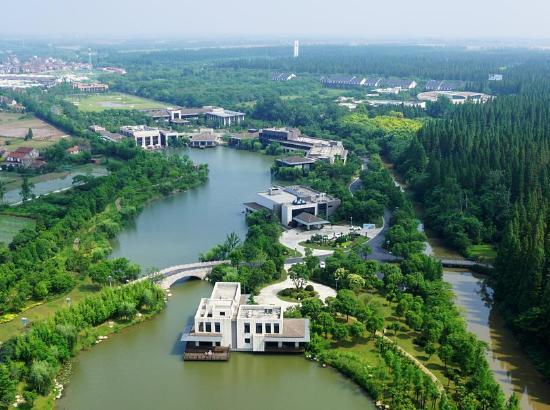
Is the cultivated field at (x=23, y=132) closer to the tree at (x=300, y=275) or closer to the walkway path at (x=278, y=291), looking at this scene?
the walkway path at (x=278, y=291)

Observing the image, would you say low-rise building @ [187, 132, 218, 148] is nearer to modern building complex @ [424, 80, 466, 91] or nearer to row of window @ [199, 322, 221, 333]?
row of window @ [199, 322, 221, 333]

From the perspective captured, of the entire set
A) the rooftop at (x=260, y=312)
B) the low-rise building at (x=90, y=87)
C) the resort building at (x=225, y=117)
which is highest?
the low-rise building at (x=90, y=87)

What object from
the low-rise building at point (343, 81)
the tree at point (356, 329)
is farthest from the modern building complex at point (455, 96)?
the tree at point (356, 329)

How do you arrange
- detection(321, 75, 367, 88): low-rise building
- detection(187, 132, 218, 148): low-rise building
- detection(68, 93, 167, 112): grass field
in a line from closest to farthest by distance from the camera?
detection(187, 132, 218, 148): low-rise building → detection(68, 93, 167, 112): grass field → detection(321, 75, 367, 88): low-rise building

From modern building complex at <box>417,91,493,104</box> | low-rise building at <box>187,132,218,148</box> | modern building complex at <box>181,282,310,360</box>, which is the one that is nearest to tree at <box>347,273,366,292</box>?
modern building complex at <box>181,282,310,360</box>

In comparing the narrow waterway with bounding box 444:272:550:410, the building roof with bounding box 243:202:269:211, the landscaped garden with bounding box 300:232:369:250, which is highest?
the building roof with bounding box 243:202:269:211

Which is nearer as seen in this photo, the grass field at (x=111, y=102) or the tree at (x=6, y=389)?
the tree at (x=6, y=389)
